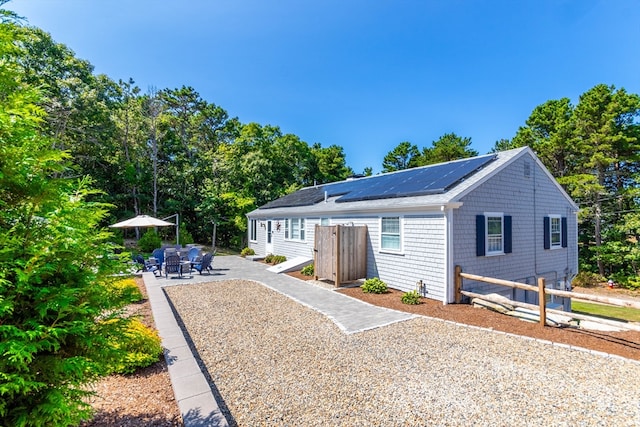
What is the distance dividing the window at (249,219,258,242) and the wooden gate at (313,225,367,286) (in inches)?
423

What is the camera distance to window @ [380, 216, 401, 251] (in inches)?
407

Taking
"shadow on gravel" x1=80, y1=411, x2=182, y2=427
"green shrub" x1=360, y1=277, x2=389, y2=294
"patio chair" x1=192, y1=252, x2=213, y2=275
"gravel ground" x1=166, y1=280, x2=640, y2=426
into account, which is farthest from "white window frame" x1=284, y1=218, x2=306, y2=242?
"shadow on gravel" x1=80, y1=411, x2=182, y2=427

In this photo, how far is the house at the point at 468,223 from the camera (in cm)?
905

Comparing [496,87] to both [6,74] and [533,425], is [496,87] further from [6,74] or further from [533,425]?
[6,74]

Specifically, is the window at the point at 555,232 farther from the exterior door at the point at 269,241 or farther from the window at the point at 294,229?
the exterior door at the point at 269,241

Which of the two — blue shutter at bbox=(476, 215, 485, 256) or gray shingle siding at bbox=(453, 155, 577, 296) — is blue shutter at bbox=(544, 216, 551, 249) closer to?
gray shingle siding at bbox=(453, 155, 577, 296)

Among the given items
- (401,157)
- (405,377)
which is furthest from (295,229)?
(401,157)

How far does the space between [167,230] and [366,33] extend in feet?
80.1

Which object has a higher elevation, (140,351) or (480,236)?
(480,236)

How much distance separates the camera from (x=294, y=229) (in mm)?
16906

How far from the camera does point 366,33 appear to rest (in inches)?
577

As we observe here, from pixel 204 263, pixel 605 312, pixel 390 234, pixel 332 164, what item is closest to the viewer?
pixel 390 234

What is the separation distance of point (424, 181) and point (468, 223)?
7.82 ft

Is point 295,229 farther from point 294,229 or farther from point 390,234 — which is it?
point 390,234
